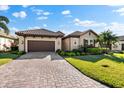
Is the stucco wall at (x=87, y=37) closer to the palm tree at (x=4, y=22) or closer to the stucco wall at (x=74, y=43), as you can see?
the stucco wall at (x=74, y=43)

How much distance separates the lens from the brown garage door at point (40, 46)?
24500 millimetres

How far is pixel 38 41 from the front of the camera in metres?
24.8

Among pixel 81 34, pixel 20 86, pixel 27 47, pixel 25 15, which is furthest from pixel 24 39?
pixel 20 86

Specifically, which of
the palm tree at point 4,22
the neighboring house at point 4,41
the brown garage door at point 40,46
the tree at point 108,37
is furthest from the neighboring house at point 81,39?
the neighboring house at point 4,41

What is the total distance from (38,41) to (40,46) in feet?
2.87

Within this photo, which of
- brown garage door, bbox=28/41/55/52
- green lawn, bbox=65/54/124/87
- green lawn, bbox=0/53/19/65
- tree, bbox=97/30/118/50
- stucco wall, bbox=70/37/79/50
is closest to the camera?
green lawn, bbox=65/54/124/87

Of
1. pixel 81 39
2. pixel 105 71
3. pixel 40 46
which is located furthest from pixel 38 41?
pixel 105 71

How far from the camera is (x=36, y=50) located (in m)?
24.9

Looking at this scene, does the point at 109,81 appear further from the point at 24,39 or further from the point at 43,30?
the point at 43,30

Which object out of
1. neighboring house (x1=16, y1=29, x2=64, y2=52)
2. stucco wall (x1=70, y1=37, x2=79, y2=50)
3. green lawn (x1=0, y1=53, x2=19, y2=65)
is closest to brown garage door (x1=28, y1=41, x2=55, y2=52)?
neighboring house (x1=16, y1=29, x2=64, y2=52)

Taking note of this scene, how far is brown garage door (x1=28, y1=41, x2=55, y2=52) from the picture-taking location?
24500 mm

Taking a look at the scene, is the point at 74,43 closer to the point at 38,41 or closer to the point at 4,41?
the point at 38,41

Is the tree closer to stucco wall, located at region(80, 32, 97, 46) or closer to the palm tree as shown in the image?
stucco wall, located at region(80, 32, 97, 46)

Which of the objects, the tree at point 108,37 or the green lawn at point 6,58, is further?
the tree at point 108,37
